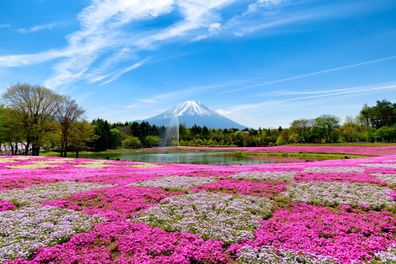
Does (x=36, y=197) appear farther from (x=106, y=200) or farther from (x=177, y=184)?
(x=177, y=184)

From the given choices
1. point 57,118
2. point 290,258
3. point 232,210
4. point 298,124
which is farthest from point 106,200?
point 298,124

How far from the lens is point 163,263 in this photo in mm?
6168

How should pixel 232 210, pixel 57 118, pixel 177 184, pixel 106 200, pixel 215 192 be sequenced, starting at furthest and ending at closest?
pixel 57 118, pixel 177 184, pixel 215 192, pixel 106 200, pixel 232 210

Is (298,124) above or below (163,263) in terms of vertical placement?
above

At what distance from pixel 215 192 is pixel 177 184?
320cm

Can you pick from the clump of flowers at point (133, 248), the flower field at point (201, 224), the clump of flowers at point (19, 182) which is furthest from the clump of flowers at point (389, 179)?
the clump of flowers at point (19, 182)

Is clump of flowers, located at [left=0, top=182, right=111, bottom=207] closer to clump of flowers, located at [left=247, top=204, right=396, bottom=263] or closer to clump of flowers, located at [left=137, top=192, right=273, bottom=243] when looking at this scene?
clump of flowers, located at [left=137, top=192, right=273, bottom=243]

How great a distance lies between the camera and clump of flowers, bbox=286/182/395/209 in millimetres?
11305

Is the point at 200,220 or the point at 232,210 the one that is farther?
the point at 232,210

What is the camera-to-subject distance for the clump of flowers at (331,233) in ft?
22.3

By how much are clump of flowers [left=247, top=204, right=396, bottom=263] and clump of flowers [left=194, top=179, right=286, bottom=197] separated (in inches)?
136

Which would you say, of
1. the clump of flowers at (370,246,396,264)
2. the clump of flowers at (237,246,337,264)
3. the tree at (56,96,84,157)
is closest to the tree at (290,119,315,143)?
the tree at (56,96,84,157)

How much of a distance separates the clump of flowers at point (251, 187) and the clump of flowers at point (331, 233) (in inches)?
136

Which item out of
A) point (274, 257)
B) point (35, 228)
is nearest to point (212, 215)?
point (274, 257)
